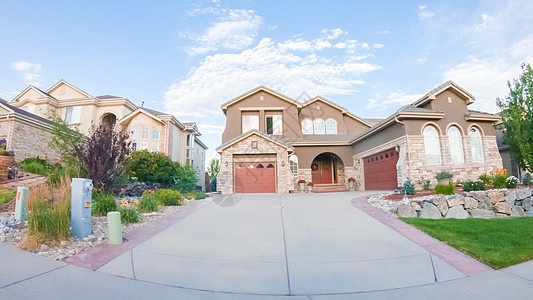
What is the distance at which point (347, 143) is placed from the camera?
2116cm

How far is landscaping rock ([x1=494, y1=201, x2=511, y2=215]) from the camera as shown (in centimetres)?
906

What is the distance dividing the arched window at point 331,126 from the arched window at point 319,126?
0.37m

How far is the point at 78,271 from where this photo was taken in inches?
164

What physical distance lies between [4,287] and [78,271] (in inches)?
33.5

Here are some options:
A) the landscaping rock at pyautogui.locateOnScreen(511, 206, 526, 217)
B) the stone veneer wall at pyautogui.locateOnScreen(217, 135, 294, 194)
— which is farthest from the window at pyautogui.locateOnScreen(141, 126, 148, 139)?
the landscaping rock at pyautogui.locateOnScreen(511, 206, 526, 217)

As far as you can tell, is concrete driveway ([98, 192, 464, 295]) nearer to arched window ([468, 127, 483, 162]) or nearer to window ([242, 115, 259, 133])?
arched window ([468, 127, 483, 162])

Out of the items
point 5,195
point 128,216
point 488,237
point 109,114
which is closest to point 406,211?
point 488,237

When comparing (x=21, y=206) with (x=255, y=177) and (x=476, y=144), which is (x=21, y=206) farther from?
(x=476, y=144)

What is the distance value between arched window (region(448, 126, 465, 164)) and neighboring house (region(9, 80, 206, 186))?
2037 cm

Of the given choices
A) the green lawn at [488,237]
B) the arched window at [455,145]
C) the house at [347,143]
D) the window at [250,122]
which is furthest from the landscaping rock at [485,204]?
the window at [250,122]

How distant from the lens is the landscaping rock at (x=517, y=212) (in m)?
8.93

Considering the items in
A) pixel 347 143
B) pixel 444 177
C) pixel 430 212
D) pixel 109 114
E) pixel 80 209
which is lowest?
pixel 430 212

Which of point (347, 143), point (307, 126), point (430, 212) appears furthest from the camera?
point (307, 126)

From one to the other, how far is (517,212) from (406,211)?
396 centimetres
